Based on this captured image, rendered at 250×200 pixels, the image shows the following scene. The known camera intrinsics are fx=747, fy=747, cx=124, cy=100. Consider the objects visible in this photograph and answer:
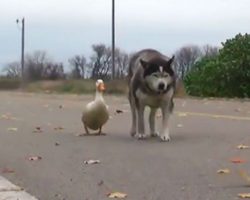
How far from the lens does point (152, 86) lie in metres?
11.3

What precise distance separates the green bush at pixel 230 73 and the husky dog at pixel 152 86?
28378 mm

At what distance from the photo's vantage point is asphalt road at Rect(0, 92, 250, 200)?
24.1ft

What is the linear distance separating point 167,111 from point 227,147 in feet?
4.85

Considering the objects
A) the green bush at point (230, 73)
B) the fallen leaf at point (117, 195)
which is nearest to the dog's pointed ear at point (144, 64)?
the fallen leaf at point (117, 195)

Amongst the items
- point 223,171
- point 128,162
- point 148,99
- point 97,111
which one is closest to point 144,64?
point 148,99

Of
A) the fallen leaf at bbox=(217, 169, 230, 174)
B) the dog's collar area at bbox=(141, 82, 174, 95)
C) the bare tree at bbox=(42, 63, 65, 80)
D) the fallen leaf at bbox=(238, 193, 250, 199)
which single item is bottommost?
the bare tree at bbox=(42, 63, 65, 80)

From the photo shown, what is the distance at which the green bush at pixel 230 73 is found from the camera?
41.6 meters

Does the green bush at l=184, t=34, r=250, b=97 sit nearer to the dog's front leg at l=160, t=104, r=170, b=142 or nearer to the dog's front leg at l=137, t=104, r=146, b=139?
the dog's front leg at l=137, t=104, r=146, b=139

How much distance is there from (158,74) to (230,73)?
3143 centimetres

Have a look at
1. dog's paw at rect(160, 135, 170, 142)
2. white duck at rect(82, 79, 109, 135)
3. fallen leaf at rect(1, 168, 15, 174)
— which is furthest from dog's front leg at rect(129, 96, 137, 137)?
fallen leaf at rect(1, 168, 15, 174)

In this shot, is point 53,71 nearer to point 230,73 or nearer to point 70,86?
point 70,86

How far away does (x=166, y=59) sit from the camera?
1174cm

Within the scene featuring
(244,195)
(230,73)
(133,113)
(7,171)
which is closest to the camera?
(244,195)

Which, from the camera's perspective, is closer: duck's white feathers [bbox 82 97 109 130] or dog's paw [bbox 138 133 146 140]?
dog's paw [bbox 138 133 146 140]
